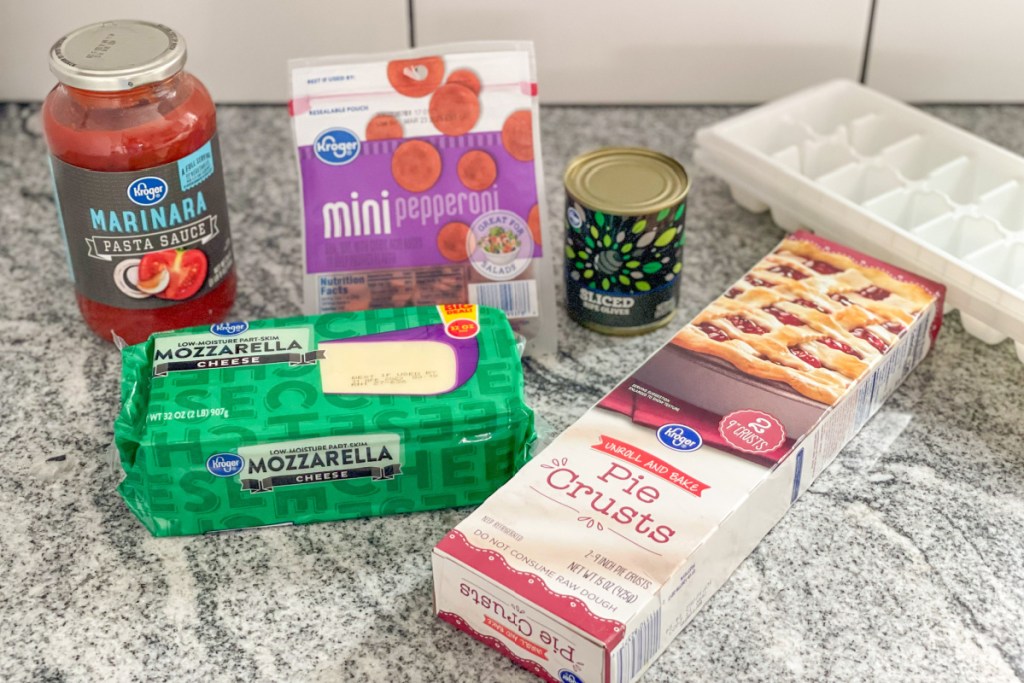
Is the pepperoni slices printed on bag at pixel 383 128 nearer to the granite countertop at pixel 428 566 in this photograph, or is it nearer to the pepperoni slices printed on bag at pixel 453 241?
the pepperoni slices printed on bag at pixel 453 241

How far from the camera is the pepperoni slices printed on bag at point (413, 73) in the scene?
90 cm

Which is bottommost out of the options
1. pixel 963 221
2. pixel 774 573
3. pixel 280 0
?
pixel 774 573

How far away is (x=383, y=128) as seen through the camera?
900mm

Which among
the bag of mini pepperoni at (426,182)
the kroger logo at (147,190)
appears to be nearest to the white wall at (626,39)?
the bag of mini pepperoni at (426,182)

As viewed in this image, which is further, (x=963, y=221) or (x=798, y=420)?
(x=963, y=221)

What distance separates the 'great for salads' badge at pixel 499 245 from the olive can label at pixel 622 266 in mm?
35

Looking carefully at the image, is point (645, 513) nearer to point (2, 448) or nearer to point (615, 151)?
point (615, 151)

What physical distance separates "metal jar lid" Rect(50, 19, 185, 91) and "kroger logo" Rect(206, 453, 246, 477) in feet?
0.84

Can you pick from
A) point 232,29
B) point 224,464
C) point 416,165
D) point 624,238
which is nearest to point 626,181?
point 624,238

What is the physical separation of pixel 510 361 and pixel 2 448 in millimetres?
377

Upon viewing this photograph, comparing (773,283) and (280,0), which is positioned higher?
(280,0)

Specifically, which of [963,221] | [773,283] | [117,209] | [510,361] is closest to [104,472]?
[117,209]

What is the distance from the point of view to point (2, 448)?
861 millimetres

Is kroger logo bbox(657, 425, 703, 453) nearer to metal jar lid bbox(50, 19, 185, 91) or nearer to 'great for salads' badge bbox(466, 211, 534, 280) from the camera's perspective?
'great for salads' badge bbox(466, 211, 534, 280)
